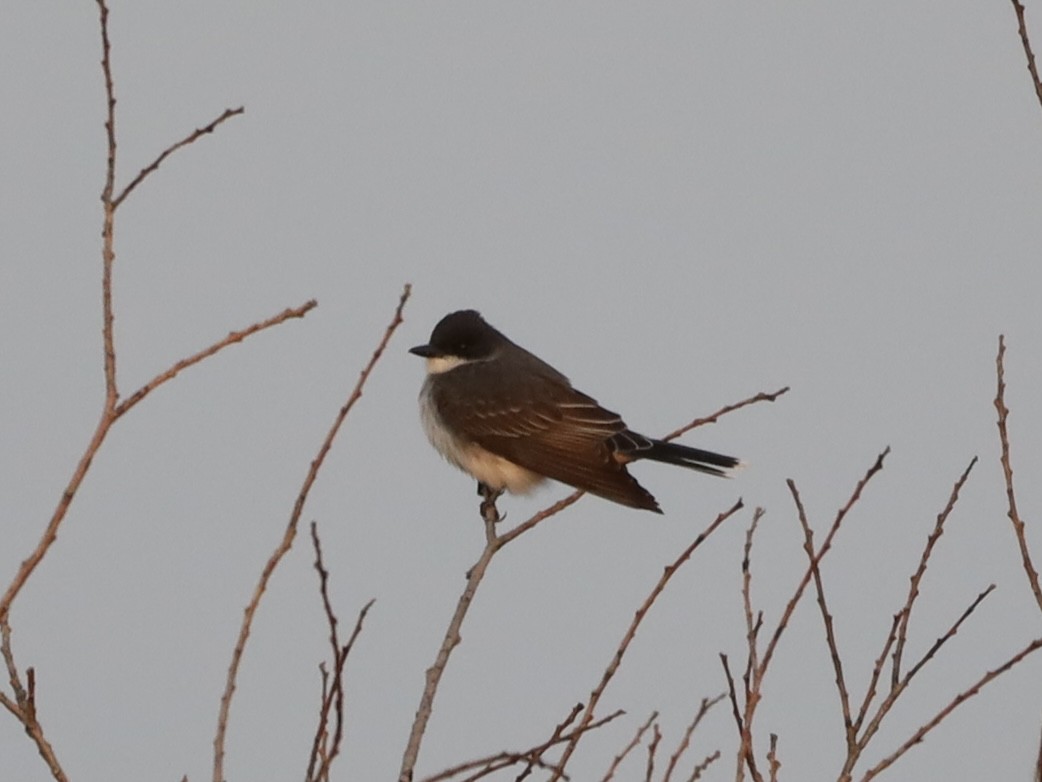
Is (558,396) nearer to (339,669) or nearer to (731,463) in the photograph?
(731,463)

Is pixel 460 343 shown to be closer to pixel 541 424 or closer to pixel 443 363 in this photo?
pixel 443 363

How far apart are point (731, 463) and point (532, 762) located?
3.68 metres

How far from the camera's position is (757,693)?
11.6 ft

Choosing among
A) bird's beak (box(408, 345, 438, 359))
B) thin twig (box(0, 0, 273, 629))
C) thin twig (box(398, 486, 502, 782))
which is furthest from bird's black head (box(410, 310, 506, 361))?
thin twig (box(0, 0, 273, 629))

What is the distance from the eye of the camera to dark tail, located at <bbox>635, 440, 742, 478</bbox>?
6.88m

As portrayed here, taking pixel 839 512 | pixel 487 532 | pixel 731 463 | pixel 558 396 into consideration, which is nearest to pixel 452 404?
pixel 558 396

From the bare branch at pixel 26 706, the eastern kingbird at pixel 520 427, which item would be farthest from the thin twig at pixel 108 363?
the eastern kingbird at pixel 520 427

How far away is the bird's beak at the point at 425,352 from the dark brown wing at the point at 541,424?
212mm

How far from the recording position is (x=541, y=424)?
7.35 m

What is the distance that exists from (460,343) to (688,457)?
1.51 m

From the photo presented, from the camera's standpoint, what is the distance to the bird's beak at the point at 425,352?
7957 mm

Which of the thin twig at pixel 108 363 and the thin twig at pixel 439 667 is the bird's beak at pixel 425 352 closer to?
the thin twig at pixel 439 667

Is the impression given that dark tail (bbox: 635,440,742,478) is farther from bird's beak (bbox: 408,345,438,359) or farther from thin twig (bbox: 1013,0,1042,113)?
thin twig (bbox: 1013,0,1042,113)

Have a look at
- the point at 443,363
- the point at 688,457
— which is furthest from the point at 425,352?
the point at 688,457
